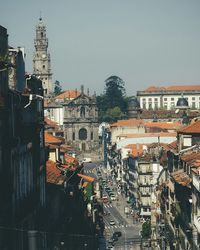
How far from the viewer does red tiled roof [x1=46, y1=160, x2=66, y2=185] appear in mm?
51531

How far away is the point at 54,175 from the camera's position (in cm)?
5350

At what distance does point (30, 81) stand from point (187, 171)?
25.7m

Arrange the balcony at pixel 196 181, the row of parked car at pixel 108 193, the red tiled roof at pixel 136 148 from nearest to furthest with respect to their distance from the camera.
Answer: the balcony at pixel 196 181, the red tiled roof at pixel 136 148, the row of parked car at pixel 108 193

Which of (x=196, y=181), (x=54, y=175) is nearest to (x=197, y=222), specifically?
(x=196, y=181)

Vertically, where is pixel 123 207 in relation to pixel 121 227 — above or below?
below

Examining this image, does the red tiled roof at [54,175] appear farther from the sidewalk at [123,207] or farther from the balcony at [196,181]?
the sidewalk at [123,207]

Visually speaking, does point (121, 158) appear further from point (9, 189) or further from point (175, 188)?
point (9, 189)

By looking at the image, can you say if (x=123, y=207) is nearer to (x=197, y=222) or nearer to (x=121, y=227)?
(x=121, y=227)

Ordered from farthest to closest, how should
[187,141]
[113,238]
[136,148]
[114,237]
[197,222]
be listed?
[136,148]
[114,237]
[113,238]
[187,141]
[197,222]

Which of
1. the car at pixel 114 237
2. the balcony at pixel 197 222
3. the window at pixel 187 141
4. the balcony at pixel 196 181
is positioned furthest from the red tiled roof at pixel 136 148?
the balcony at pixel 197 222

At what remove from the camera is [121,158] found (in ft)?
542

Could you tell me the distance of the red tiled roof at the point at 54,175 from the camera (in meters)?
51.5

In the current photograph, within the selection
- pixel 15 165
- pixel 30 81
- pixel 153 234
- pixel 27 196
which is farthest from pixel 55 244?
pixel 153 234

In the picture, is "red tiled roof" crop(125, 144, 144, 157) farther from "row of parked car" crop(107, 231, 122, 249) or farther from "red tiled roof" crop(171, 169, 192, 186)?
"red tiled roof" crop(171, 169, 192, 186)
